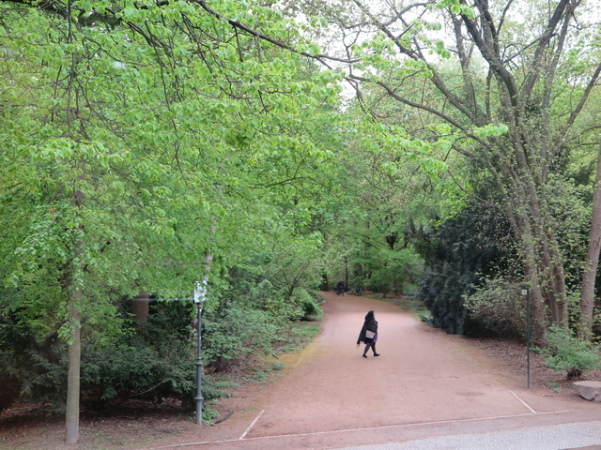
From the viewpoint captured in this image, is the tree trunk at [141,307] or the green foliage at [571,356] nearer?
the green foliage at [571,356]

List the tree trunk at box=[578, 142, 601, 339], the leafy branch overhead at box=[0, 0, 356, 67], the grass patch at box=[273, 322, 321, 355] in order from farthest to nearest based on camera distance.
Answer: the grass patch at box=[273, 322, 321, 355]
the tree trunk at box=[578, 142, 601, 339]
the leafy branch overhead at box=[0, 0, 356, 67]

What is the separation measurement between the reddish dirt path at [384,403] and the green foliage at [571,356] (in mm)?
900

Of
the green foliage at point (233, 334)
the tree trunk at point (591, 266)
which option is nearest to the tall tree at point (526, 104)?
the tree trunk at point (591, 266)

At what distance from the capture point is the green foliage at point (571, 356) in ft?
42.5

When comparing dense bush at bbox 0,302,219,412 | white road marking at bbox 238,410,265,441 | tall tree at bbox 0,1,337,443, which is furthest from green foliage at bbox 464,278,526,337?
tall tree at bbox 0,1,337,443

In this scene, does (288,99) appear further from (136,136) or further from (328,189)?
(328,189)

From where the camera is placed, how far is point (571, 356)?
13125mm

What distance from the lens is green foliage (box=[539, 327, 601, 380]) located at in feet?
42.5

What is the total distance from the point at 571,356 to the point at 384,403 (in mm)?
4769

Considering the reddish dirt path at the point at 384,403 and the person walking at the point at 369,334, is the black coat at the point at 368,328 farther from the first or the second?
the reddish dirt path at the point at 384,403

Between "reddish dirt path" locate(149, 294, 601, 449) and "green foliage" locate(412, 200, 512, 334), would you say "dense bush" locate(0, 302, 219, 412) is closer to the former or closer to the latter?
"reddish dirt path" locate(149, 294, 601, 449)

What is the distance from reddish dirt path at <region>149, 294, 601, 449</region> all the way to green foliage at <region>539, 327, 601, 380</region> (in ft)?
2.95

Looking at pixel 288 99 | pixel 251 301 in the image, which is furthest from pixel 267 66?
pixel 251 301

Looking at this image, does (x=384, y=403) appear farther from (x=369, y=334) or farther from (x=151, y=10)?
(x=151, y=10)
